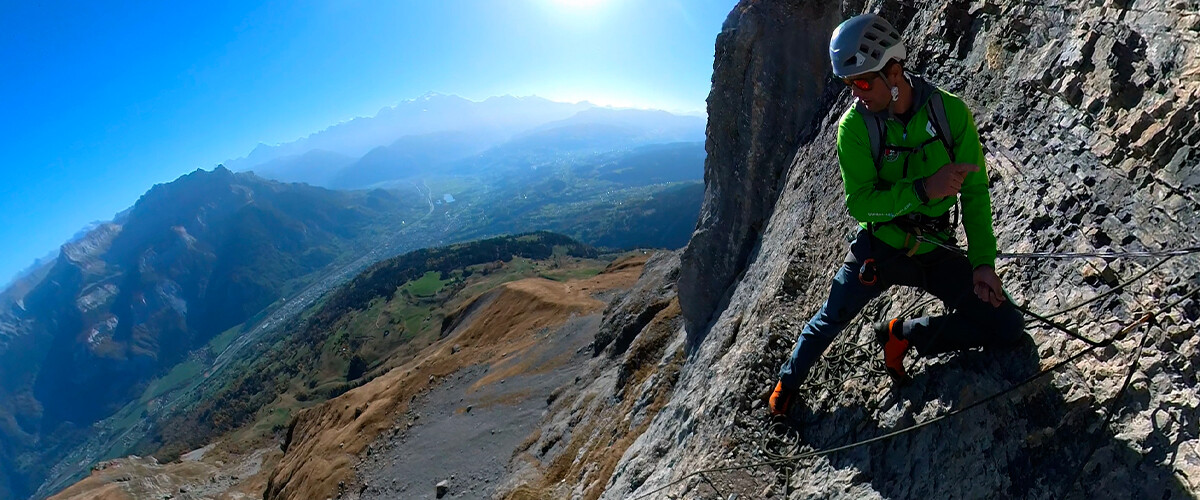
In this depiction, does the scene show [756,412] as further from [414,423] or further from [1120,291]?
[414,423]

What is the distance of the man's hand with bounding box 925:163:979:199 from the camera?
4.82m

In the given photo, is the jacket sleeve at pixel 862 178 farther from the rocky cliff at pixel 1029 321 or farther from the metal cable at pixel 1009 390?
the rocky cliff at pixel 1029 321

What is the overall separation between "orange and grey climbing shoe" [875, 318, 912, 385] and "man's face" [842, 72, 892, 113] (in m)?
2.70

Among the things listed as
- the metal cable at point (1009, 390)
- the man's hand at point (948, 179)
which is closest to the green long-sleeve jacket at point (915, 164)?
the man's hand at point (948, 179)

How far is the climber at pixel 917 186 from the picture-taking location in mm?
5355

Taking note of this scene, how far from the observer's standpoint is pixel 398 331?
170 m

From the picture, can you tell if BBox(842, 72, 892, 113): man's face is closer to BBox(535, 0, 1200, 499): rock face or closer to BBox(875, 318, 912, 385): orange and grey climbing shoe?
BBox(875, 318, 912, 385): orange and grey climbing shoe

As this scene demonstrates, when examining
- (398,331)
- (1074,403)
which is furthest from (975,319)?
(398,331)

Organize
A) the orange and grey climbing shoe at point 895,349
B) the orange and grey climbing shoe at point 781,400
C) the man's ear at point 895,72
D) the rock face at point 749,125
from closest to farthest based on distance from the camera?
the man's ear at point 895,72
the orange and grey climbing shoe at point 895,349
the orange and grey climbing shoe at point 781,400
the rock face at point 749,125

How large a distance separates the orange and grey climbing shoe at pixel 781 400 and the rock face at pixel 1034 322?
256 mm

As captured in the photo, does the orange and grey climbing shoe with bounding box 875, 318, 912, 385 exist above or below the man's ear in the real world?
below

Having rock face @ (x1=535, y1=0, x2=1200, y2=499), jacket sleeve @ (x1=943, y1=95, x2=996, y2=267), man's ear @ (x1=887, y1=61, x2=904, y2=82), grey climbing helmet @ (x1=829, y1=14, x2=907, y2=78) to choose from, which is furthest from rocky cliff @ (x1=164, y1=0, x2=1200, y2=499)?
grey climbing helmet @ (x1=829, y1=14, x2=907, y2=78)

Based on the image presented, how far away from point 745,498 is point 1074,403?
419cm

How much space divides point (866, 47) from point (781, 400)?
497 centimetres
